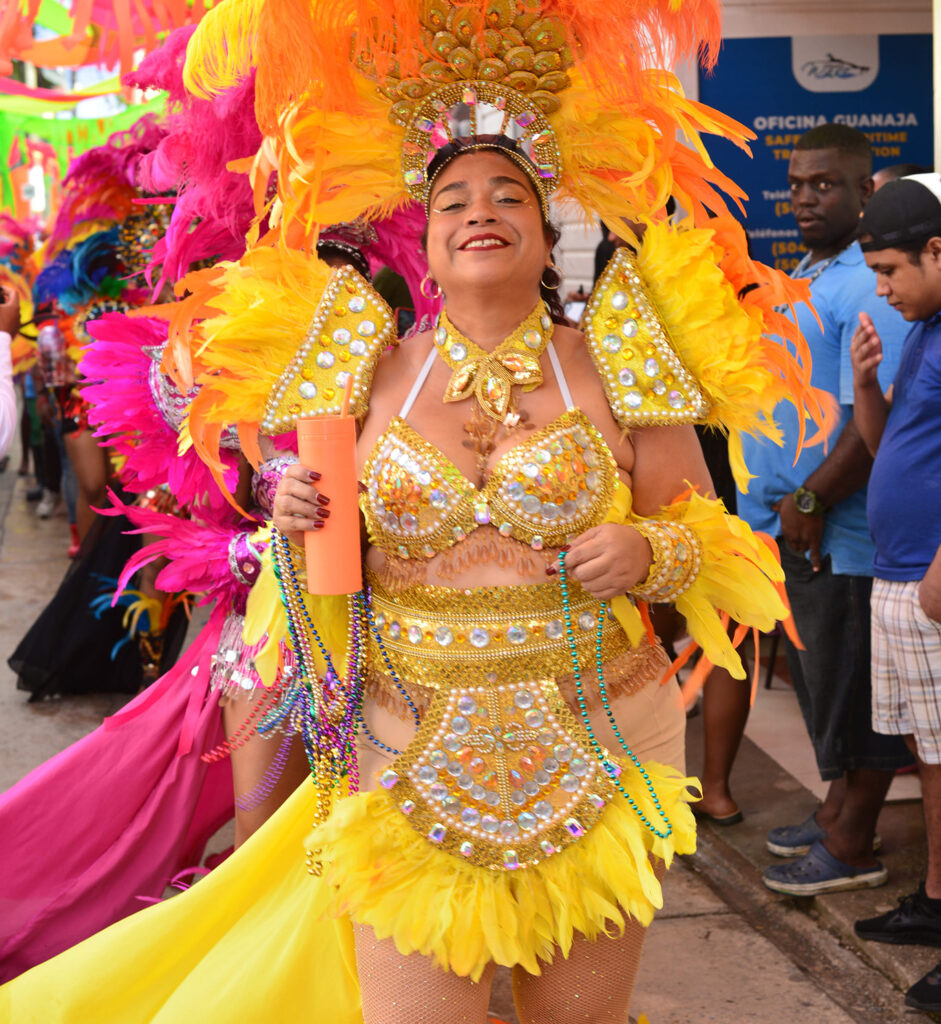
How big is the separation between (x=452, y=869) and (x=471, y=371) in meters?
0.92

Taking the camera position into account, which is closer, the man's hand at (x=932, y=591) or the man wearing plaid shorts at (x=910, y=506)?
the man's hand at (x=932, y=591)

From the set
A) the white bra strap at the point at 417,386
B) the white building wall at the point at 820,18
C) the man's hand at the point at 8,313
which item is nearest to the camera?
the white bra strap at the point at 417,386

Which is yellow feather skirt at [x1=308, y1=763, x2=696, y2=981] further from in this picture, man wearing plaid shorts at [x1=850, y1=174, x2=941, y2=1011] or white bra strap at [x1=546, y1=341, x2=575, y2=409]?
man wearing plaid shorts at [x1=850, y1=174, x2=941, y2=1011]

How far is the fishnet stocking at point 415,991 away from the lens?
7.75ft

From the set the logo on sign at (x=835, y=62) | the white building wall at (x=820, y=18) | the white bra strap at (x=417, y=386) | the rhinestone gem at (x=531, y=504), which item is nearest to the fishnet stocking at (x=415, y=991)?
the rhinestone gem at (x=531, y=504)

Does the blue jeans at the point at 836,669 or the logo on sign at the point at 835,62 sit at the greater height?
the logo on sign at the point at 835,62

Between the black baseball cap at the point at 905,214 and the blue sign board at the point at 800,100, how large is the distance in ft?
12.4

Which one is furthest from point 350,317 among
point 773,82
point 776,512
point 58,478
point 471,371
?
point 58,478

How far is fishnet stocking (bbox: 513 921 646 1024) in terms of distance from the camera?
2.42 m

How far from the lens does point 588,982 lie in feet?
7.95

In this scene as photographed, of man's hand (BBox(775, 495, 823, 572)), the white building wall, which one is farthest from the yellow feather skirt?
the white building wall

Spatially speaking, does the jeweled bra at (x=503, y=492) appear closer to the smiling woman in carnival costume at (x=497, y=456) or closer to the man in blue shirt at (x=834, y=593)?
the smiling woman in carnival costume at (x=497, y=456)

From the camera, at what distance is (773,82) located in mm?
7176

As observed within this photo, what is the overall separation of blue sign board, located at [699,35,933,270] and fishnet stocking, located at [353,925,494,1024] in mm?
5532
